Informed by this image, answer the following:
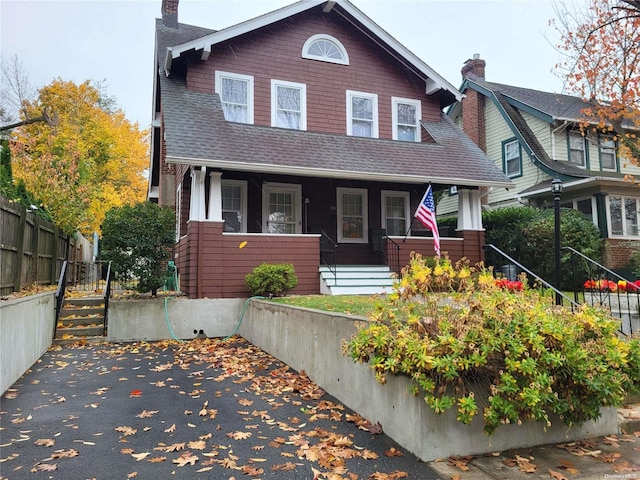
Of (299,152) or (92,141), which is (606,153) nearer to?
(299,152)

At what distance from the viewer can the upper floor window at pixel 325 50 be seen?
13594 millimetres

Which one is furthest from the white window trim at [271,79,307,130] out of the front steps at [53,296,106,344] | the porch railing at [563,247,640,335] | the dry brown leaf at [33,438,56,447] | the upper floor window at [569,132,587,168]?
the upper floor window at [569,132,587,168]

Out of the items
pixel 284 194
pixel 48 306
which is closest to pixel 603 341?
pixel 48 306

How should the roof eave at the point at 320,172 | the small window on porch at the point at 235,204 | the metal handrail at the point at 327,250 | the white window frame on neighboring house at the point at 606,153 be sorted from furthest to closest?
1. the white window frame on neighboring house at the point at 606,153
2. the metal handrail at the point at 327,250
3. the small window on porch at the point at 235,204
4. the roof eave at the point at 320,172

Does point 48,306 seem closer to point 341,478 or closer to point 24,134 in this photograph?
point 341,478

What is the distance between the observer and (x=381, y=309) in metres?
4.70

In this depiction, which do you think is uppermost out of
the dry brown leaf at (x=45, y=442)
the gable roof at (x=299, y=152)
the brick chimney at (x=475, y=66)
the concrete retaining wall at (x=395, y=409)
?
the brick chimney at (x=475, y=66)

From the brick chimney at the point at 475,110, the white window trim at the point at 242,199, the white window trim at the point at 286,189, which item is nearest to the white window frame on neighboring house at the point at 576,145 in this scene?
the brick chimney at the point at 475,110

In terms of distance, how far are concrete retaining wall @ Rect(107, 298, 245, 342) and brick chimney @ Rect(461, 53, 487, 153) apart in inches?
589

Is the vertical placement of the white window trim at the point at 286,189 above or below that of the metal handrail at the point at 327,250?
above

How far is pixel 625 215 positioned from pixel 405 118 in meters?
9.09

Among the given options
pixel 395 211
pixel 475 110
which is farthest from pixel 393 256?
pixel 475 110

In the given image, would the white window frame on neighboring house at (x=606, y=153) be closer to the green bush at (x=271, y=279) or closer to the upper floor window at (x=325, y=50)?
the upper floor window at (x=325, y=50)

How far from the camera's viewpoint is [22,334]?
671 centimetres
